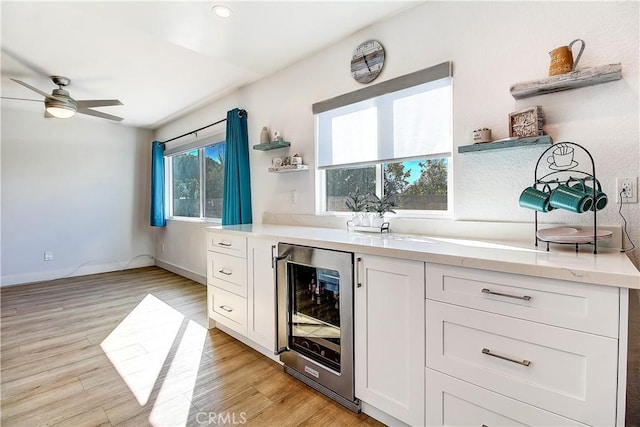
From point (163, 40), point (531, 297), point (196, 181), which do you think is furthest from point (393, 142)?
point (196, 181)

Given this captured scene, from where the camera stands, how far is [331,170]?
2674mm

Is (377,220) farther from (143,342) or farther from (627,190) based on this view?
(143,342)

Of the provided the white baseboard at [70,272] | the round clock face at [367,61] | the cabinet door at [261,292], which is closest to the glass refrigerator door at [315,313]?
the cabinet door at [261,292]

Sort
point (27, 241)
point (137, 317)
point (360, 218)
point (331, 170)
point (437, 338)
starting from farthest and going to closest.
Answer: point (27, 241), point (137, 317), point (331, 170), point (360, 218), point (437, 338)

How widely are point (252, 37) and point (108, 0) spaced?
93 centimetres

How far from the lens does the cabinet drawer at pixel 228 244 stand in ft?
7.62

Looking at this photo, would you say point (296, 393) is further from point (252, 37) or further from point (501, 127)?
point (252, 37)

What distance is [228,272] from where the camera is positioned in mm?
2488

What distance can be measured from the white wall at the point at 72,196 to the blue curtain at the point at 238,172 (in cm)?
299

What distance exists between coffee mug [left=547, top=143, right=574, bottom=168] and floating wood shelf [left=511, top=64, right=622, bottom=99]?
0.91 ft

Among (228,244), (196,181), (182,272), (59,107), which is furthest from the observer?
(182,272)

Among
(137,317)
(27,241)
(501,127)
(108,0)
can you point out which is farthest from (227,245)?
(27,241)

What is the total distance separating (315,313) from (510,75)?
1.78 meters

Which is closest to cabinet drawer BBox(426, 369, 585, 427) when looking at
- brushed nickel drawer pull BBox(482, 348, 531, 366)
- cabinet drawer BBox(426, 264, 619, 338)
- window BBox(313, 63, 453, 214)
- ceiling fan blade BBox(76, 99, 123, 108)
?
brushed nickel drawer pull BBox(482, 348, 531, 366)
